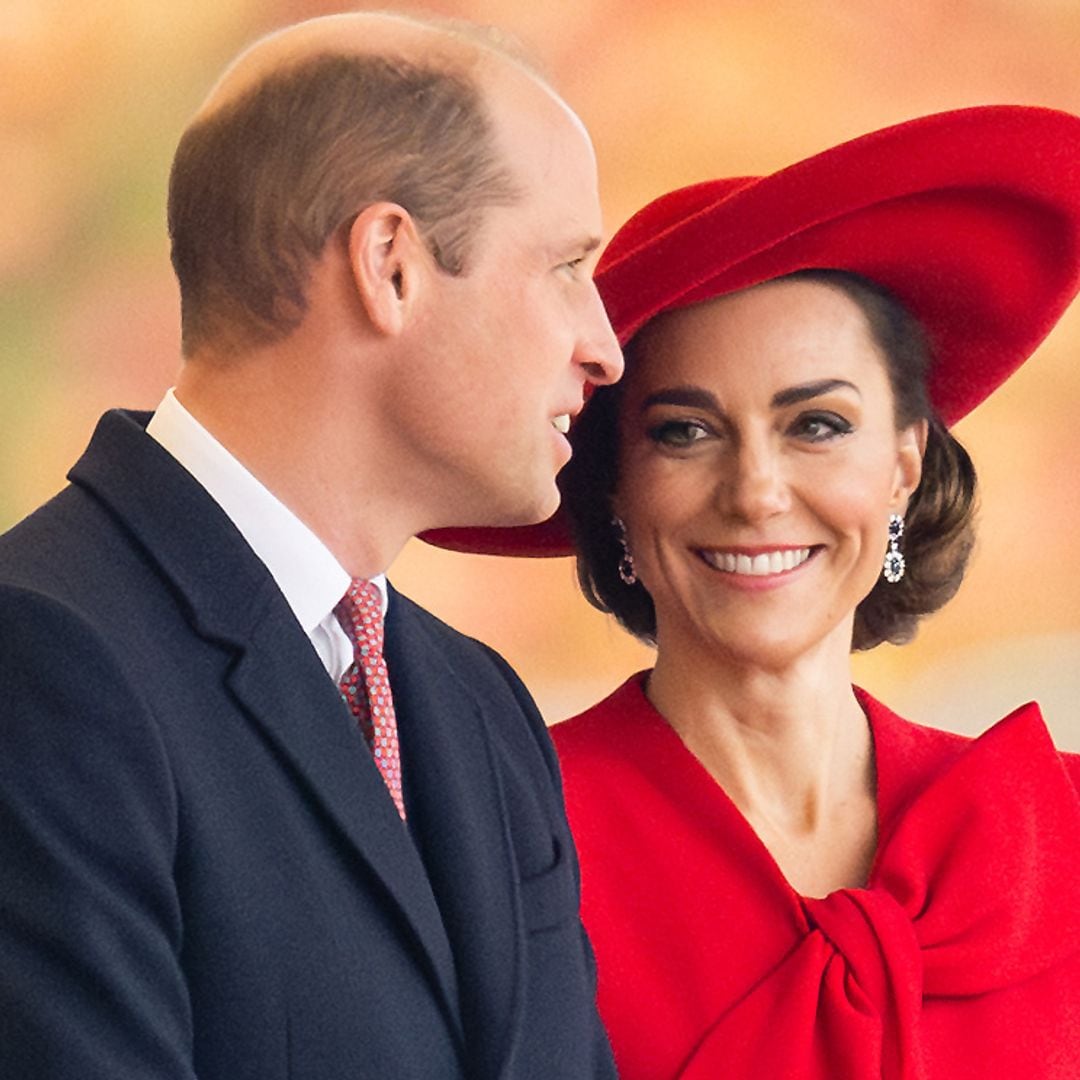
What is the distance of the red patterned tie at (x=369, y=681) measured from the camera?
1257mm

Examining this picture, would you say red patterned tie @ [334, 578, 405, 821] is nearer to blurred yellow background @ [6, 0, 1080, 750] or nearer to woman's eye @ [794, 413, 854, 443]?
woman's eye @ [794, 413, 854, 443]

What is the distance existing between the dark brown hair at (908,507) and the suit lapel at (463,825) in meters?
0.41

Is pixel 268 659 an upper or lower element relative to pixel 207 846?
upper

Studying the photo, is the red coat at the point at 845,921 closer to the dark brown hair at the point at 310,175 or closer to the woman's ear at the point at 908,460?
the woman's ear at the point at 908,460

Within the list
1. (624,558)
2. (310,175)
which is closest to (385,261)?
(310,175)

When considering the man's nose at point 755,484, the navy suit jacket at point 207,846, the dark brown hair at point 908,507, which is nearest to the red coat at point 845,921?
the dark brown hair at point 908,507

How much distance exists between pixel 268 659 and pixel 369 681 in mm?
114

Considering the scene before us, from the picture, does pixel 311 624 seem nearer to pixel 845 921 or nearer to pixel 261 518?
pixel 261 518

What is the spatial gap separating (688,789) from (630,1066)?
24 centimetres

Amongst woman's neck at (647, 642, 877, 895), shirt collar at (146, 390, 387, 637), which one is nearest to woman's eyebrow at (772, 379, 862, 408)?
woman's neck at (647, 642, 877, 895)

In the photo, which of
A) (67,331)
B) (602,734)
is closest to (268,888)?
(602,734)

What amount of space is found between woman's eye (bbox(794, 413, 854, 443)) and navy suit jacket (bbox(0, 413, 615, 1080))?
20.0 inches

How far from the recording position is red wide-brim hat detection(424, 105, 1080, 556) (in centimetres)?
159

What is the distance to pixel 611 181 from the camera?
2.62 meters
